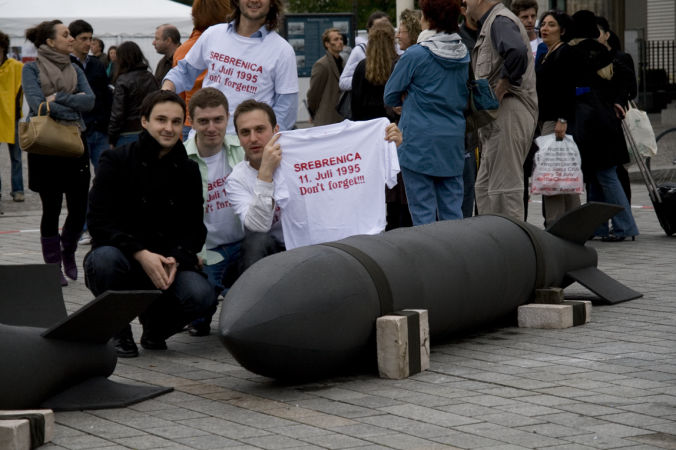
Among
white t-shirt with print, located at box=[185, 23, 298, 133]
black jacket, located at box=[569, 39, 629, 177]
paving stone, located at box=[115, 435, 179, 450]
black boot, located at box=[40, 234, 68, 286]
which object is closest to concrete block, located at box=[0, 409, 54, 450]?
paving stone, located at box=[115, 435, 179, 450]

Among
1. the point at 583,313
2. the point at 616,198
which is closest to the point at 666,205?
the point at 616,198

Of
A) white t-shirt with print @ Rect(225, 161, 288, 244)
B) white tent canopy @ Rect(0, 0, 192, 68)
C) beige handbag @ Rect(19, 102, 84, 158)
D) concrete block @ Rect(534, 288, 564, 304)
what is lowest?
concrete block @ Rect(534, 288, 564, 304)

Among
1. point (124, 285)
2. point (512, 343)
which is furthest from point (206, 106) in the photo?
point (512, 343)

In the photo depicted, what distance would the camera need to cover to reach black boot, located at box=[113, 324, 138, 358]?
20.0 ft

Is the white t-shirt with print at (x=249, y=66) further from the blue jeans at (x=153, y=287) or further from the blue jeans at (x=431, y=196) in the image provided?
the blue jeans at (x=153, y=287)

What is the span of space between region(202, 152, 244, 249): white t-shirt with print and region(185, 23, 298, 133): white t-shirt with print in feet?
2.42

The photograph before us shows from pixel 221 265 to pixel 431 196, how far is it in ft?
5.81

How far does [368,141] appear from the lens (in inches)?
A: 265

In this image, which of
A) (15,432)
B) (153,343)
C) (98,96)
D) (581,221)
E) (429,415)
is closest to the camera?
(15,432)

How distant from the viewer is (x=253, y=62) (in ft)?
24.1

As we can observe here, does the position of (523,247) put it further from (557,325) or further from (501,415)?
(501,415)

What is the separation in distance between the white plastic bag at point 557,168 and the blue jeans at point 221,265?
3577 millimetres

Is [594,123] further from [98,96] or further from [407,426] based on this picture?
[407,426]

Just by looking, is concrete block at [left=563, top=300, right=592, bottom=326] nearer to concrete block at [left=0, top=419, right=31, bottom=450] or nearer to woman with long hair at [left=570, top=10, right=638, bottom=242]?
concrete block at [left=0, top=419, right=31, bottom=450]
